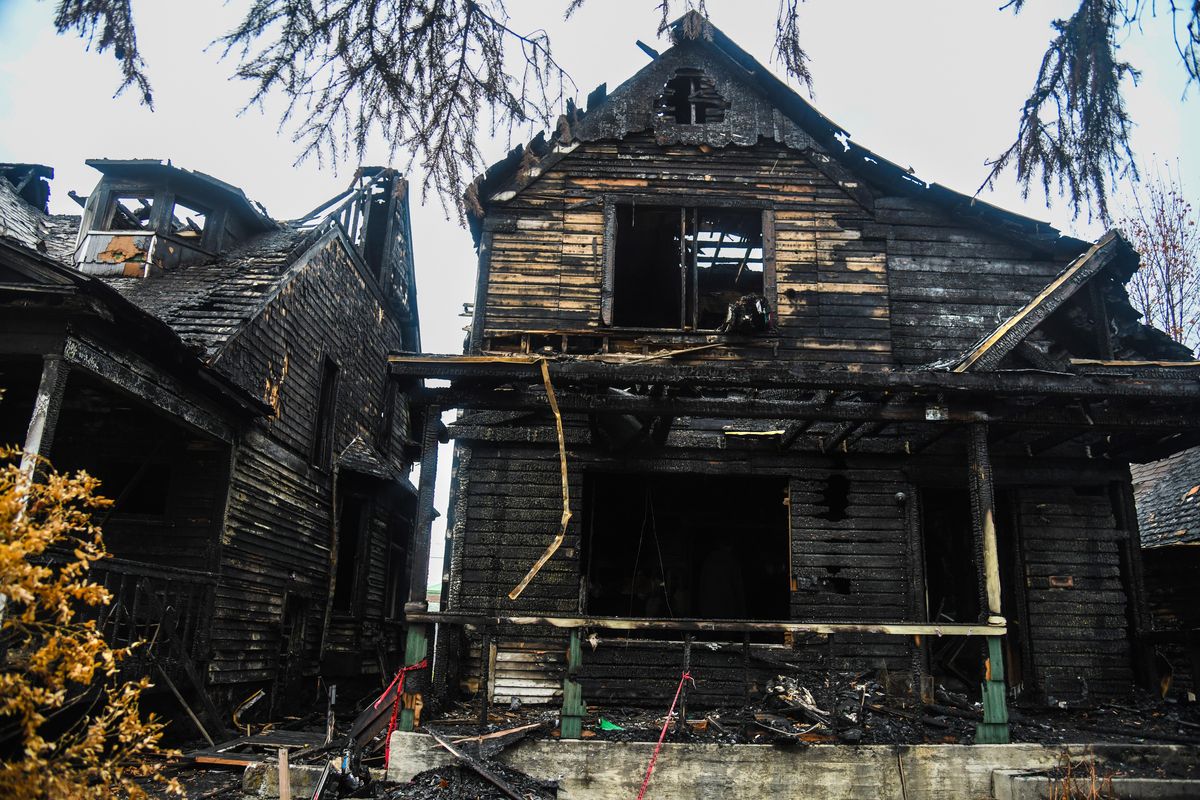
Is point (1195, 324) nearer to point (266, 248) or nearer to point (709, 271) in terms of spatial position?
point (709, 271)

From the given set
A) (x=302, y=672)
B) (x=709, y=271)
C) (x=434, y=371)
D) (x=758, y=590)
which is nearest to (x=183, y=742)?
(x=302, y=672)

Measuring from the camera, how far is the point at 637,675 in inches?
400

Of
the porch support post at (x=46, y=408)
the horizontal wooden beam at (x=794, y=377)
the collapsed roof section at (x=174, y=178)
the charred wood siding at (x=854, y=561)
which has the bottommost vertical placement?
the charred wood siding at (x=854, y=561)

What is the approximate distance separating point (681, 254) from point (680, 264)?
24.1 inches

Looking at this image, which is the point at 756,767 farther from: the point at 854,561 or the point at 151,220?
the point at 151,220

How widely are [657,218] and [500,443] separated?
4324mm

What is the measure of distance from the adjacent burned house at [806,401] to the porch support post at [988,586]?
4cm

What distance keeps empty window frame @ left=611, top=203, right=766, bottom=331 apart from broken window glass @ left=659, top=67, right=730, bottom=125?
144 centimetres

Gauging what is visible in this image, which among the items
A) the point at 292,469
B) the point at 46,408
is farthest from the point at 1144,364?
the point at 292,469

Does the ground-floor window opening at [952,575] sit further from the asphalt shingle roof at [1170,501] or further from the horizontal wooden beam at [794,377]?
the asphalt shingle roof at [1170,501]

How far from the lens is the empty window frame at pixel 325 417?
16438 millimetres

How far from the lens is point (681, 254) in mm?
11586

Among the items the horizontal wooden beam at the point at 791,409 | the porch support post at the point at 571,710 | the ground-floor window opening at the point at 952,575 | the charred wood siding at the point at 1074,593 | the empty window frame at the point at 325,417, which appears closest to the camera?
the porch support post at the point at 571,710

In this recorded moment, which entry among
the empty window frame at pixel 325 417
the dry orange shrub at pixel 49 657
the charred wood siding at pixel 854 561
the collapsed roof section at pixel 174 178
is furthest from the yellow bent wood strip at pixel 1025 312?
the collapsed roof section at pixel 174 178
